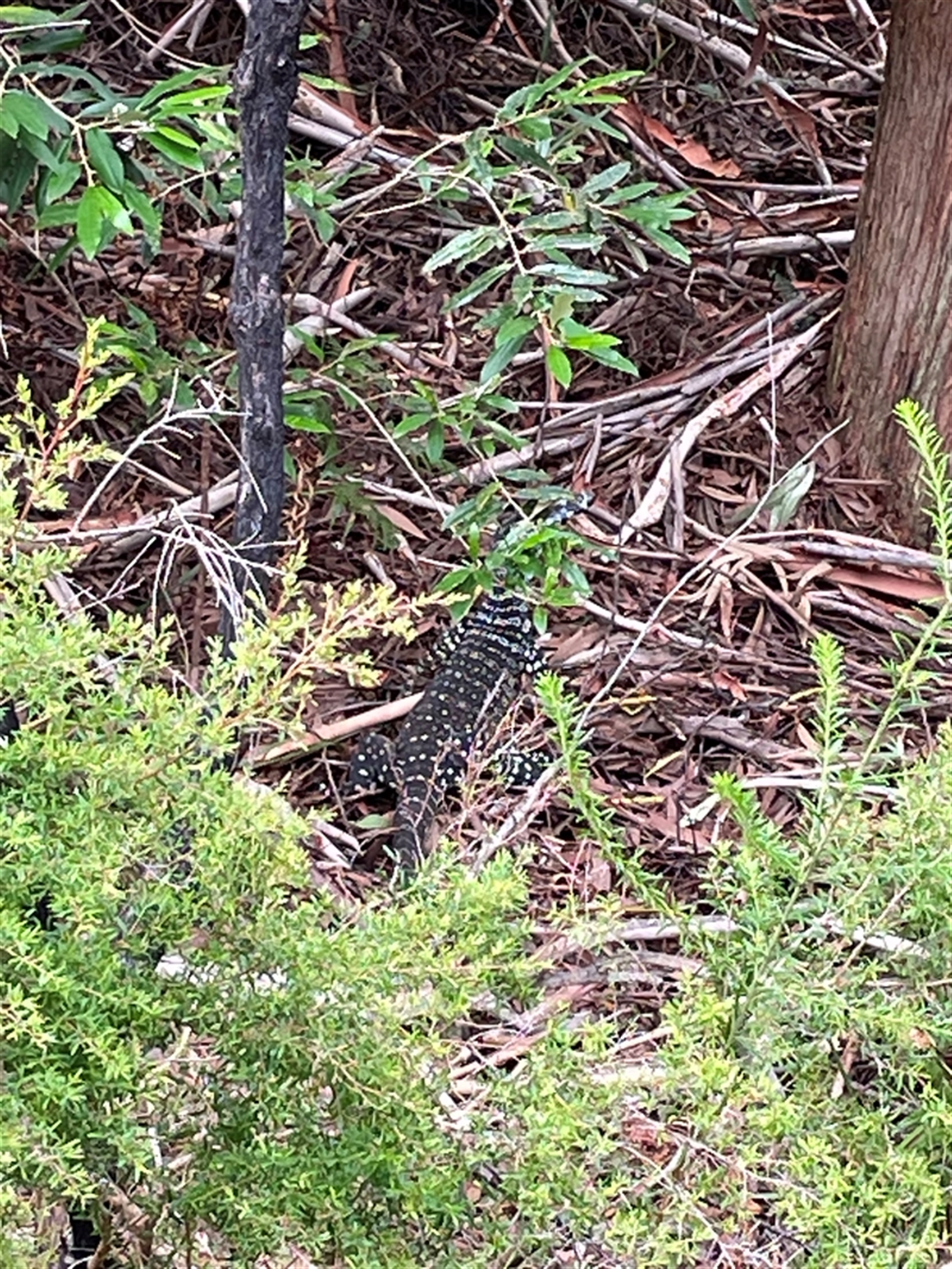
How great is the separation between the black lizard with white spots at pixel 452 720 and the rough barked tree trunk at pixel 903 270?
939 millimetres

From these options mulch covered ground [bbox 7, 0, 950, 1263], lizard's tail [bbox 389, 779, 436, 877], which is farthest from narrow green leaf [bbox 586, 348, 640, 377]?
lizard's tail [bbox 389, 779, 436, 877]

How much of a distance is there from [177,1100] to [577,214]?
67.9 inches

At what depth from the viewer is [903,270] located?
3393mm

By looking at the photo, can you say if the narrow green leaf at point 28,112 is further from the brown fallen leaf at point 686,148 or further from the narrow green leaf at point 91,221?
the brown fallen leaf at point 686,148

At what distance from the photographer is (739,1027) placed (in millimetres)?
1607

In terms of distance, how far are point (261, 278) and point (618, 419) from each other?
171 centimetres

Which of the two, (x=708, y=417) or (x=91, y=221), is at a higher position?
(x=91, y=221)

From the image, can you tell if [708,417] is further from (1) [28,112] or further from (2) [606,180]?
(1) [28,112]

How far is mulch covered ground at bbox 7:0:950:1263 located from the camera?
305 centimetres

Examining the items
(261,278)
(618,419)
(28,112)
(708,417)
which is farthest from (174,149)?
(708,417)

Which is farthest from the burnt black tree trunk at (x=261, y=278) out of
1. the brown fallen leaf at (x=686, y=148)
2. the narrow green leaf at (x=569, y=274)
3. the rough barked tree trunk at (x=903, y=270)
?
the brown fallen leaf at (x=686, y=148)

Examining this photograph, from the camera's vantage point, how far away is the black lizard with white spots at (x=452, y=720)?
2.92m

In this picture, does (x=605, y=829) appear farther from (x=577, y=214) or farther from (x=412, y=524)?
(x=412, y=524)

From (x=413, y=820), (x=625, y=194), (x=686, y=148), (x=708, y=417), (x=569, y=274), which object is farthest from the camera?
(x=686, y=148)
